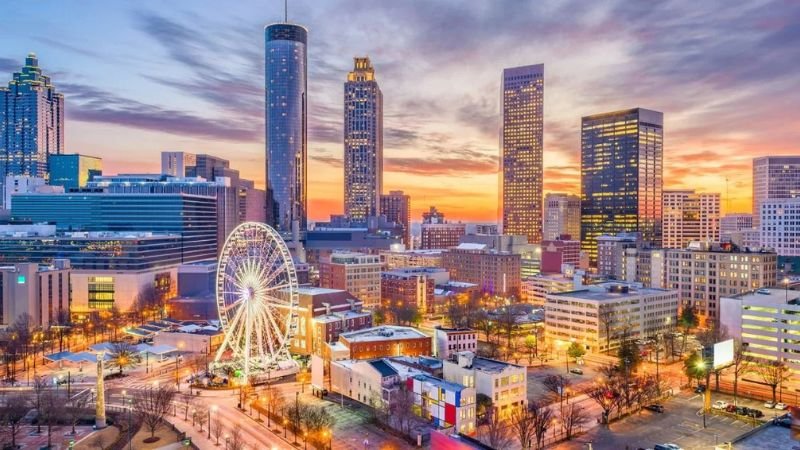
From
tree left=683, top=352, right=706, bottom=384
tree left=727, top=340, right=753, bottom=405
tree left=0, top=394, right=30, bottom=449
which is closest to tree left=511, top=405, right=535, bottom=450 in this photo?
tree left=683, top=352, right=706, bottom=384

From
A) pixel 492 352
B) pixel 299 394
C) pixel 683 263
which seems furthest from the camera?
pixel 683 263

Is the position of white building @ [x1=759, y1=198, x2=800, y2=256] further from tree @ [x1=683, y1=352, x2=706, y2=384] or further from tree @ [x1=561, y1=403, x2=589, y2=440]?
tree @ [x1=561, y1=403, x2=589, y2=440]

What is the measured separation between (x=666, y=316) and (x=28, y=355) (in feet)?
297

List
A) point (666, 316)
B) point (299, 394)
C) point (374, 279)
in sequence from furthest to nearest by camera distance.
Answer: point (374, 279) → point (666, 316) → point (299, 394)

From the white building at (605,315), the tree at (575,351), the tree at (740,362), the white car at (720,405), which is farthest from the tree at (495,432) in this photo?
the white building at (605,315)

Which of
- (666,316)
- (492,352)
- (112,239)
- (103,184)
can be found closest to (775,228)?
(666,316)

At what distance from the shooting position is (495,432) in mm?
43969

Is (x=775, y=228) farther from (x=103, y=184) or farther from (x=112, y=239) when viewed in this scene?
(x=103, y=184)

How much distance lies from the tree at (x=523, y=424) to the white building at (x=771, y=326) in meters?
33.5

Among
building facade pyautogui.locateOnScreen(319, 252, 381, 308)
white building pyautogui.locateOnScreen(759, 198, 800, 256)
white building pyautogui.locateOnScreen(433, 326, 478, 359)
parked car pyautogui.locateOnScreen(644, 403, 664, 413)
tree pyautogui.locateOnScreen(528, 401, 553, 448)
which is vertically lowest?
parked car pyautogui.locateOnScreen(644, 403, 664, 413)

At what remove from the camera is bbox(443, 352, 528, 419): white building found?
52688 millimetres

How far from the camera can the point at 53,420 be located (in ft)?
169

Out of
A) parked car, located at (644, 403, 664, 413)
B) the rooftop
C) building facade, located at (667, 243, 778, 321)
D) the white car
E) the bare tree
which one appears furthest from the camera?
building facade, located at (667, 243, 778, 321)

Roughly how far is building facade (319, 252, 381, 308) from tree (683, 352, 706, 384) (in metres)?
66.1
